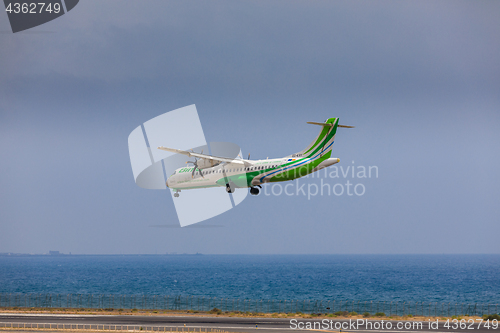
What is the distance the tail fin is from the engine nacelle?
1007 centimetres

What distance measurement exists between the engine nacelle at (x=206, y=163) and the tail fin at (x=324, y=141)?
1007cm

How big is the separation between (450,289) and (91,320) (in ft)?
452

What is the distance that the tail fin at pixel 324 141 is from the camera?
154ft

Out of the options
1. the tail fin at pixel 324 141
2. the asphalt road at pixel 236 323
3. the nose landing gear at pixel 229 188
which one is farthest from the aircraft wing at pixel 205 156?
the asphalt road at pixel 236 323

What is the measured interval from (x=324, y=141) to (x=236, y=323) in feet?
104

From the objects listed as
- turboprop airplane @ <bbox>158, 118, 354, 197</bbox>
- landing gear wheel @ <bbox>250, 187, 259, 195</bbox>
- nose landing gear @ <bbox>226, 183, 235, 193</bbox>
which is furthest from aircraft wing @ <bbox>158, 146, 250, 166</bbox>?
landing gear wheel @ <bbox>250, 187, 259, 195</bbox>

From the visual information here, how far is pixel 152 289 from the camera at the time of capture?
171750 mm

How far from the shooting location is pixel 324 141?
47.0 meters

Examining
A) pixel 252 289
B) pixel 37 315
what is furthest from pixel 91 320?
pixel 252 289

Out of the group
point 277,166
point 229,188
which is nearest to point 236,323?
point 229,188

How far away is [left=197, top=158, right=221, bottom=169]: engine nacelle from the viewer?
171ft

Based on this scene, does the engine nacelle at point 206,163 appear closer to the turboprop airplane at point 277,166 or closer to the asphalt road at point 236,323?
the turboprop airplane at point 277,166

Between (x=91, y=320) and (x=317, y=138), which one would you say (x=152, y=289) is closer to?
(x=91, y=320)

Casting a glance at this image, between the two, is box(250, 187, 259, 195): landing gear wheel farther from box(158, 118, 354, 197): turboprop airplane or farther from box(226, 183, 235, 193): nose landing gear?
box(226, 183, 235, 193): nose landing gear
